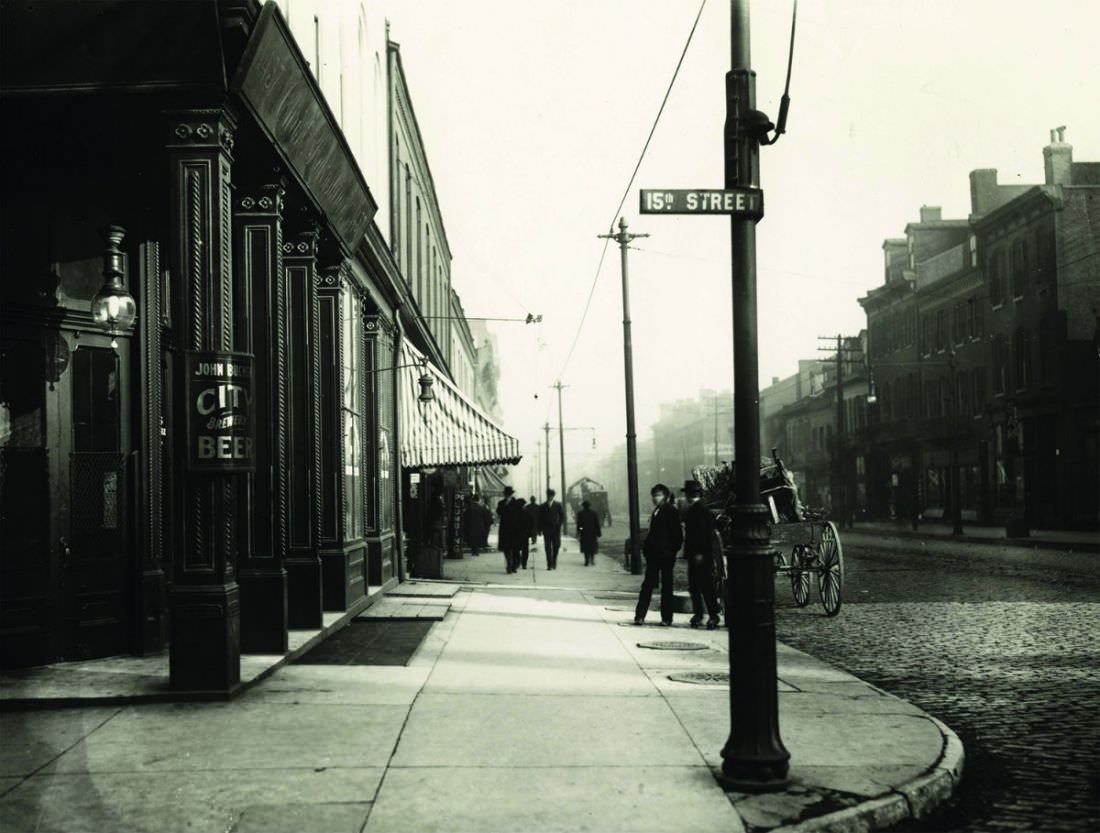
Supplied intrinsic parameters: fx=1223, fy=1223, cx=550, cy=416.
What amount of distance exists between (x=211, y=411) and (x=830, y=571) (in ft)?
31.0

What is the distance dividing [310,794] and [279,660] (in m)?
4.32

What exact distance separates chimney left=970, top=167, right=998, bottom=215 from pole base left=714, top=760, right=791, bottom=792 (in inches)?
2102

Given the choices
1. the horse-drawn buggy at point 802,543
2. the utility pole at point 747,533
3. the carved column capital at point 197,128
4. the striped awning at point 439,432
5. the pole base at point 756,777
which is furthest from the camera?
the striped awning at point 439,432

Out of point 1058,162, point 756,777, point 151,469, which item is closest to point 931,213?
point 1058,162

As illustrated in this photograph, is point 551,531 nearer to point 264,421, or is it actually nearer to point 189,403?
point 264,421

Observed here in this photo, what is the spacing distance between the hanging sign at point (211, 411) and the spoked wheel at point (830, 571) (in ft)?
29.1

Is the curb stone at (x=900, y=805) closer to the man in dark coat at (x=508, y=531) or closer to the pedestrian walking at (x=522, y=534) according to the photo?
the man in dark coat at (x=508, y=531)

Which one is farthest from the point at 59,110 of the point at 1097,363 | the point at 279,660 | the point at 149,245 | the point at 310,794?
the point at 1097,363

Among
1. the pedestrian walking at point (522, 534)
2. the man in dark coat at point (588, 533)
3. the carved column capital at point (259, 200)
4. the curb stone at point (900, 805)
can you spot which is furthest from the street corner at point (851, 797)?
the man in dark coat at point (588, 533)

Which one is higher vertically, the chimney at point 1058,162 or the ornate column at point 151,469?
the chimney at point 1058,162

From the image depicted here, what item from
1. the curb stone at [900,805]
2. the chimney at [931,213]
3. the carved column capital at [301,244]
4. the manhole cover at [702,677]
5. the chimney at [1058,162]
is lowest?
the manhole cover at [702,677]

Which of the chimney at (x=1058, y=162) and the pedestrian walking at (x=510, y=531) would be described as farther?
the chimney at (x=1058, y=162)

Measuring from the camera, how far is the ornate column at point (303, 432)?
12438mm

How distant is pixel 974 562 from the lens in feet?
89.4
